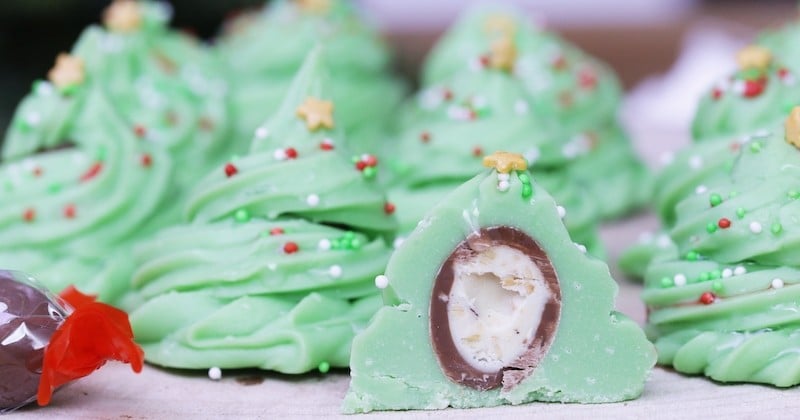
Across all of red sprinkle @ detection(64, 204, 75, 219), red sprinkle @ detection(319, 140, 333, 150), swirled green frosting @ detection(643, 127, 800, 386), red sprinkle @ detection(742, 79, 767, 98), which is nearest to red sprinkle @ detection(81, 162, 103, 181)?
red sprinkle @ detection(64, 204, 75, 219)

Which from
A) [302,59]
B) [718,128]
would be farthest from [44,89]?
[718,128]

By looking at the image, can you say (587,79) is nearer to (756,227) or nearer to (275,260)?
(756,227)

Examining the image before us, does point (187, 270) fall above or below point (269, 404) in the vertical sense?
above

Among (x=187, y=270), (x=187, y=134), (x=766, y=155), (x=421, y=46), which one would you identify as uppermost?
(x=421, y=46)

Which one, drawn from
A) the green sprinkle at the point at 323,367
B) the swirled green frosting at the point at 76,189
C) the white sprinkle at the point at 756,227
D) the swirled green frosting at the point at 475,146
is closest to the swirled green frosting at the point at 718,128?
the swirled green frosting at the point at 475,146

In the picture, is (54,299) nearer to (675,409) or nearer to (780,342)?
(675,409)

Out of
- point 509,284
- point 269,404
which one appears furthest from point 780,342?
point 269,404

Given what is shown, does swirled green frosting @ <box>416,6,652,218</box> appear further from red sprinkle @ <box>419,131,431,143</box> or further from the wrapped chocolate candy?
the wrapped chocolate candy
